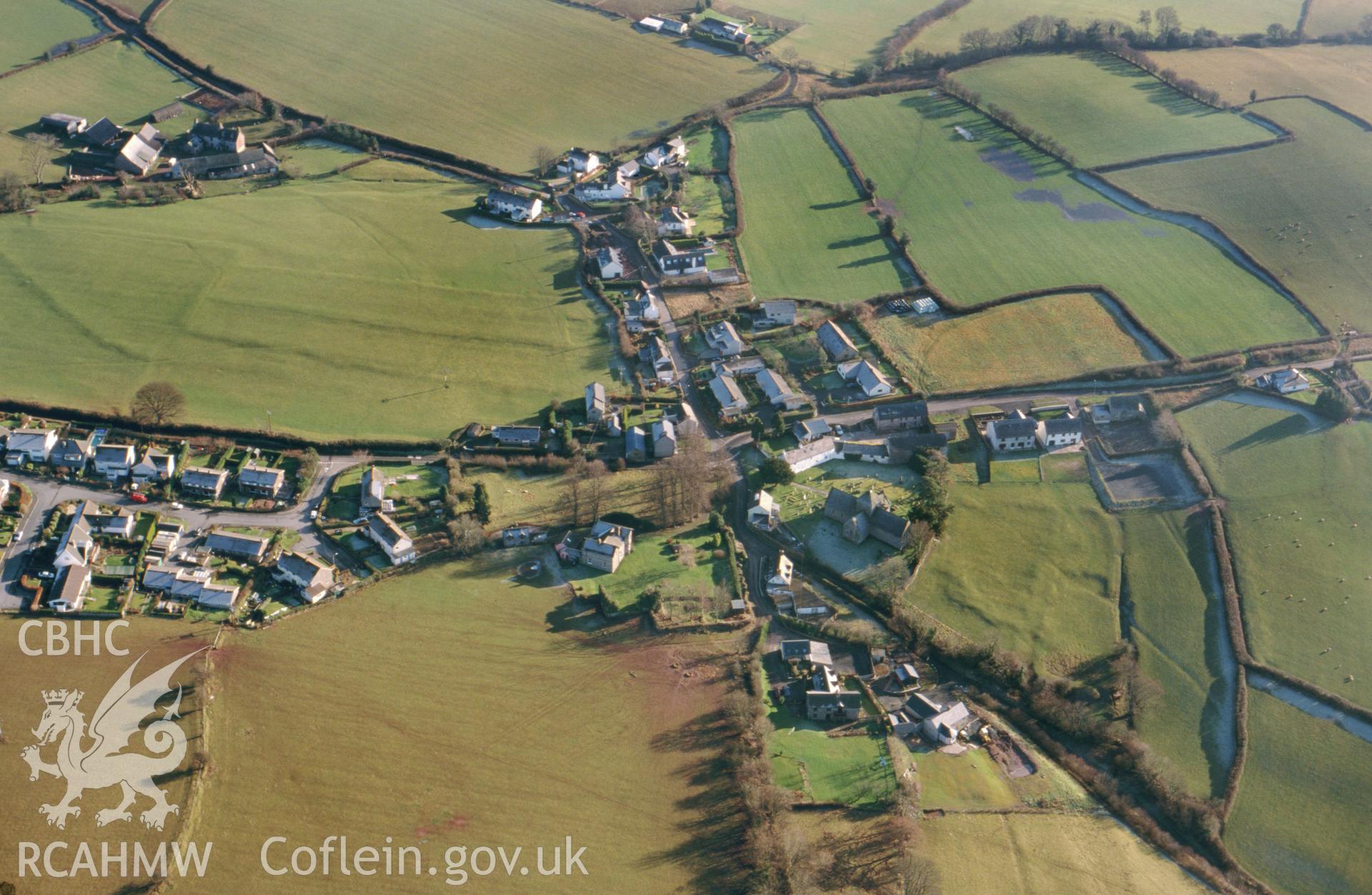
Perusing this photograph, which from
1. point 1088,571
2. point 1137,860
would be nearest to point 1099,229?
point 1088,571

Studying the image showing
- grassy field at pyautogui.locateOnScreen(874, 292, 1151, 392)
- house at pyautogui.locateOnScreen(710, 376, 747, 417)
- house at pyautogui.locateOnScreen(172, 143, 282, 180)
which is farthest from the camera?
house at pyautogui.locateOnScreen(172, 143, 282, 180)

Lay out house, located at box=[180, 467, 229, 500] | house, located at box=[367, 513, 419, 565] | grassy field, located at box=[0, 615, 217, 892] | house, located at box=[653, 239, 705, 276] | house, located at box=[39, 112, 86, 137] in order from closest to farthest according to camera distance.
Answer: grassy field, located at box=[0, 615, 217, 892] < house, located at box=[367, 513, 419, 565] < house, located at box=[180, 467, 229, 500] < house, located at box=[653, 239, 705, 276] < house, located at box=[39, 112, 86, 137]

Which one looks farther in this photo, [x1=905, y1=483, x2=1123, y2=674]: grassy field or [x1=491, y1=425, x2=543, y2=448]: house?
[x1=491, y1=425, x2=543, y2=448]: house

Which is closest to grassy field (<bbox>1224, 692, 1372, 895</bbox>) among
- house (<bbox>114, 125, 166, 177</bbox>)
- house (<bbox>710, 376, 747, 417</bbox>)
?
house (<bbox>710, 376, 747, 417</bbox>)

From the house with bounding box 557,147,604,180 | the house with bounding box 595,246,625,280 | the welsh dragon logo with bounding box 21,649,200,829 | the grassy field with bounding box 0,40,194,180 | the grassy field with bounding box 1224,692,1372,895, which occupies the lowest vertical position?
the grassy field with bounding box 1224,692,1372,895

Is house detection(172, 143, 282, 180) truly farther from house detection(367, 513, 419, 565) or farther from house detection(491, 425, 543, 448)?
house detection(367, 513, 419, 565)

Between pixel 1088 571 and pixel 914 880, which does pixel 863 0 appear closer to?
pixel 1088 571


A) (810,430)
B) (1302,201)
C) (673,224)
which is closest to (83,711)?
(810,430)

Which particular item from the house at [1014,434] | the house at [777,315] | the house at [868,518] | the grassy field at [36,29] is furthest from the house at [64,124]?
the house at [1014,434]

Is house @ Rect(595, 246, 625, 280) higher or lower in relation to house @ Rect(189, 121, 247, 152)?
lower
